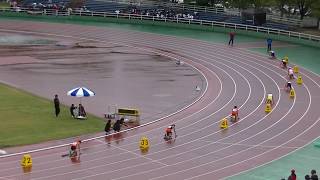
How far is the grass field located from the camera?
27.9 metres

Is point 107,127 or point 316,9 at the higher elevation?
point 316,9

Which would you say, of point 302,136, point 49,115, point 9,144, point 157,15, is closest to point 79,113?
point 49,115

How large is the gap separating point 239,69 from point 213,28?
23457 mm

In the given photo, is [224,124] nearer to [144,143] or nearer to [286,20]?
[144,143]

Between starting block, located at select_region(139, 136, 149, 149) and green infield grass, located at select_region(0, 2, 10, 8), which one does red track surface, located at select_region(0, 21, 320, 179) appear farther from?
green infield grass, located at select_region(0, 2, 10, 8)

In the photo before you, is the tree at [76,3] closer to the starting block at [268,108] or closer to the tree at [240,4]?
the tree at [240,4]

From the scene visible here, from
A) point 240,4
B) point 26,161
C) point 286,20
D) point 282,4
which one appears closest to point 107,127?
point 26,161

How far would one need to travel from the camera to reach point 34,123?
99.2 feet

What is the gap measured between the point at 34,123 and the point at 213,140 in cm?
837

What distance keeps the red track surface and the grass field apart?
1687 mm

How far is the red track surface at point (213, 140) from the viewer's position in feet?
79.2

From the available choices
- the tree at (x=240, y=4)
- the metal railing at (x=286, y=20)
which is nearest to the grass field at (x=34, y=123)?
the metal railing at (x=286, y=20)

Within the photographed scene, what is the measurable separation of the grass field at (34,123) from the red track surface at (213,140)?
1.69 meters

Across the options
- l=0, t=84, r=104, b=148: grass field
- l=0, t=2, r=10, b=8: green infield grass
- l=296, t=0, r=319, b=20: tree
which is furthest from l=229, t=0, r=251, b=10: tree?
l=0, t=84, r=104, b=148: grass field
